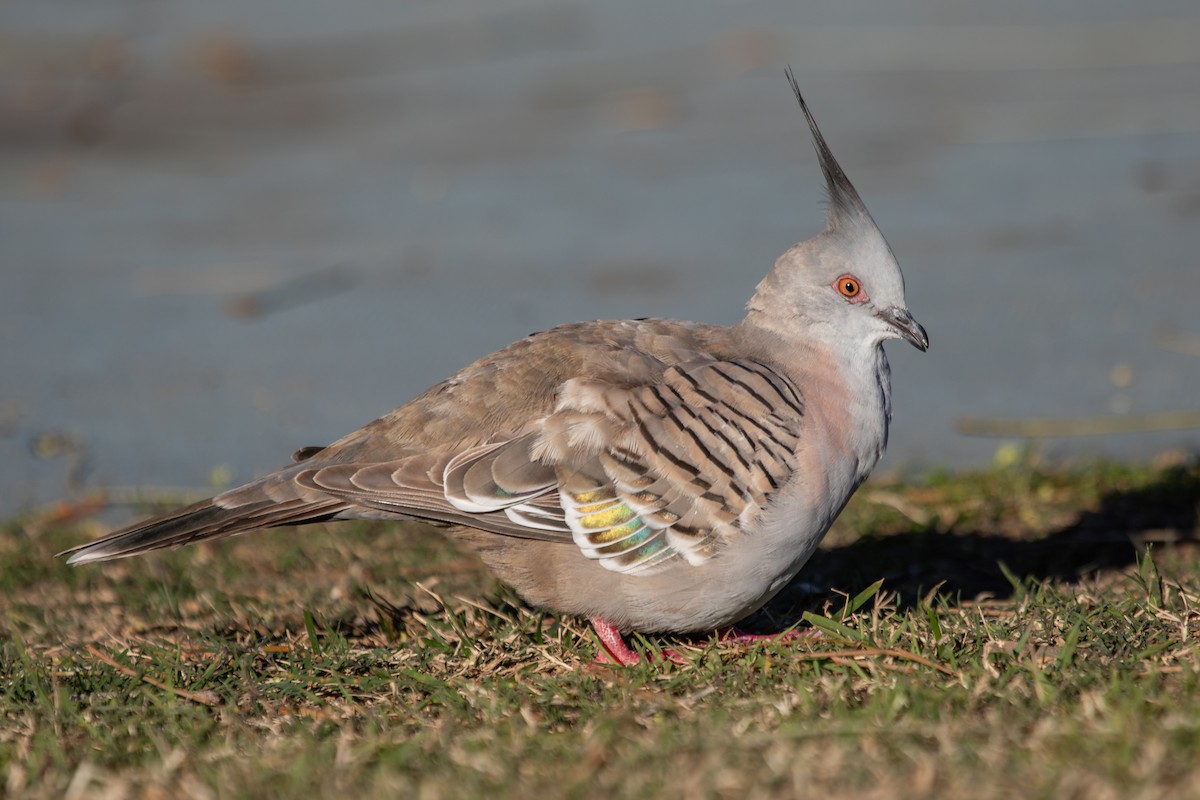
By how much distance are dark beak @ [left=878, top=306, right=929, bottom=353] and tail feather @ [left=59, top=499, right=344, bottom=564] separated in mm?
1672

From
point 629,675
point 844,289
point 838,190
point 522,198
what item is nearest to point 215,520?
point 629,675

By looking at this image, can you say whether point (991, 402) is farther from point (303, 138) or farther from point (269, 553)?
point (303, 138)

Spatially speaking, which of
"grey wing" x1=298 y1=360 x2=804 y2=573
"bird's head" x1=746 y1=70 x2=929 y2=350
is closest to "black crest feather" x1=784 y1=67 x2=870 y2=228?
"bird's head" x1=746 y1=70 x2=929 y2=350

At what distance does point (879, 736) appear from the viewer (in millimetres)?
2916

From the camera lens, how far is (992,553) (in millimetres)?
4953

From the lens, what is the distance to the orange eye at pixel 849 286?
4.25m

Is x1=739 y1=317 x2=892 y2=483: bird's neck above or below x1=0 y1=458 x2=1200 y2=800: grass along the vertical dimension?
above

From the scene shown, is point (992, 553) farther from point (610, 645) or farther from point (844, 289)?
point (610, 645)

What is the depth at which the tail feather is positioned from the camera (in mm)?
3867

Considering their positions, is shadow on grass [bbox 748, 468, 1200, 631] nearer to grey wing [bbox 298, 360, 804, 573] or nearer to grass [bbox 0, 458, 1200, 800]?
grass [bbox 0, 458, 1200, 800]

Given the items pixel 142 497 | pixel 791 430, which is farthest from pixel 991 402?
pixel 142 497

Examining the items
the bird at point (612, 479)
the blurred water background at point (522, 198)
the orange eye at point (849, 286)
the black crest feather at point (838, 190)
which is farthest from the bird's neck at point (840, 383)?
the blurred water background at point (522, 198)

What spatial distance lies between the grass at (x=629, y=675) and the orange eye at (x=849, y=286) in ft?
2.83

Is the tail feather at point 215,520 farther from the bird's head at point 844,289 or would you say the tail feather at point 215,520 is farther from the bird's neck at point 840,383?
the bird's head at point 844,289
